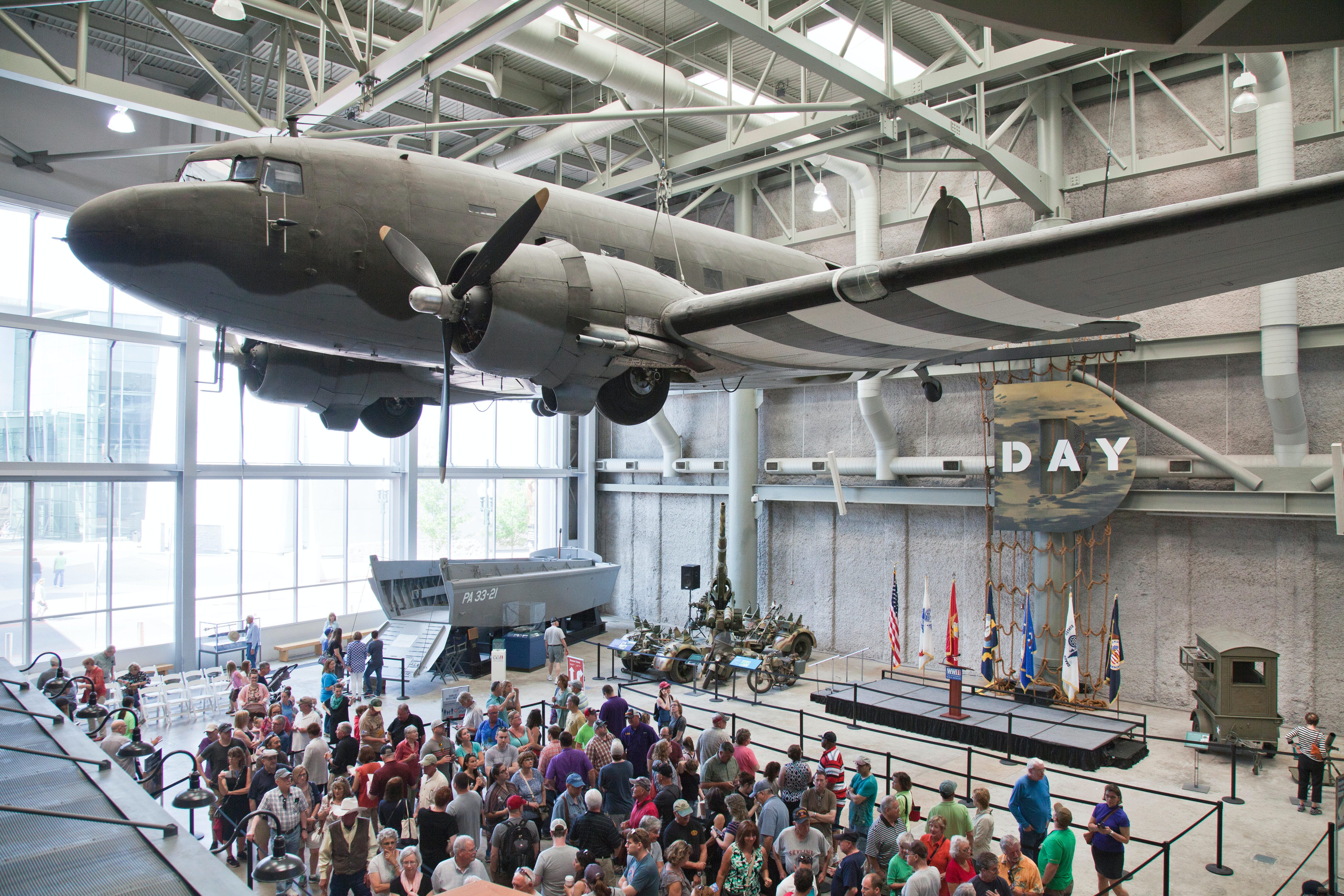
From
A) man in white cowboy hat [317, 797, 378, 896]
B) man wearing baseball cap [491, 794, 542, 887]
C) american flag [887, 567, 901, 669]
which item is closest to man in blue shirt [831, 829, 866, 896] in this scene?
man wearing baseball cap [491, 794, 542, 887]

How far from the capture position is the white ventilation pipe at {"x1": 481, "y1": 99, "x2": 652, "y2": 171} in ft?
51.1

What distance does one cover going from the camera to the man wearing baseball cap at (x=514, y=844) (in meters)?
6.66

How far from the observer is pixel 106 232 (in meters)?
7.31

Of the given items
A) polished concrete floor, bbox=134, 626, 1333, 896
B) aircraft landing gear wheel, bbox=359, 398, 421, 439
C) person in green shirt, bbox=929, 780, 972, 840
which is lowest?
polished concrete floor, bbox=134, 626, 1333, 896

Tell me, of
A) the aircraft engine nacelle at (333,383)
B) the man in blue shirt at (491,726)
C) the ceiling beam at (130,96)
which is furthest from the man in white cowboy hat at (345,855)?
the ceiling beam at (130,96)

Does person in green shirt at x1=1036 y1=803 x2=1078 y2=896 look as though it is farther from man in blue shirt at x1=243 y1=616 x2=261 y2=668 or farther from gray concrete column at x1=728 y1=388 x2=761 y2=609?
man in blue shirt at x1=243 y1=616 x2=261 y2=668

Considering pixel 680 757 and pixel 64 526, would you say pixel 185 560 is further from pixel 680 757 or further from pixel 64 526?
pixel 680 757

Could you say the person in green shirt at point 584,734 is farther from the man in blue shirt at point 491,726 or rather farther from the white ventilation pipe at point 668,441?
the white ventilation pipe at point 668,441

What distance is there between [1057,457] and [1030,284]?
993 cm

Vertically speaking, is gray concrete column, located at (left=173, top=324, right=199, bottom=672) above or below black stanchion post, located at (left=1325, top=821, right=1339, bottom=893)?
above

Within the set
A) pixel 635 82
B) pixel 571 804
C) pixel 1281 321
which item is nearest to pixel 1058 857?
pixel 571 804

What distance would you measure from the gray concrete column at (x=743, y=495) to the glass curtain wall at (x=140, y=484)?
7.87 m

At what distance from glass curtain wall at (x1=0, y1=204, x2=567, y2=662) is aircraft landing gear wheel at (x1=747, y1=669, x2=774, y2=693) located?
10.5 m

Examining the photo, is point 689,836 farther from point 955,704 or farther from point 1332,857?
point 955,704
